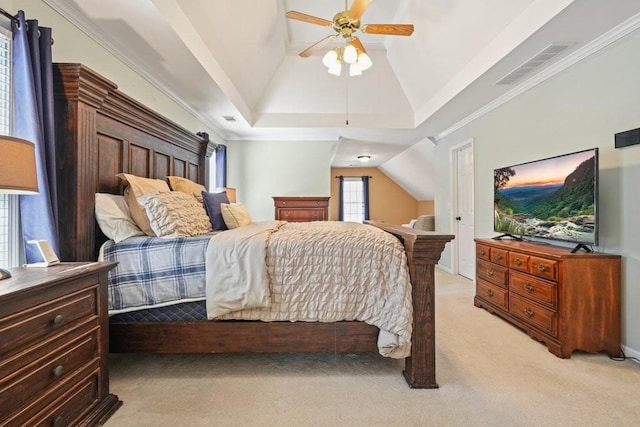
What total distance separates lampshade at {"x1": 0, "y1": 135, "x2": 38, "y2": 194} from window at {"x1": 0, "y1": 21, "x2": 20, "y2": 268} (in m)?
0.57

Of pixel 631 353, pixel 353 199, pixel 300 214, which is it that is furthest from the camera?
pixel 353 199

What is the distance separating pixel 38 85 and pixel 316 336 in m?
2.05

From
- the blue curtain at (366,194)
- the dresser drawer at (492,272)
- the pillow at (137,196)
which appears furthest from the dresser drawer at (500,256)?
the blue curtain at (366,194)

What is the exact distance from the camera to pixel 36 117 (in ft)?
5.16

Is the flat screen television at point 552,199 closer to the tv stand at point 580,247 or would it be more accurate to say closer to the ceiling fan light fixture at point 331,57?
the tv stand at point 580,247

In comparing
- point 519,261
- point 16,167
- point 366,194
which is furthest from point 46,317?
point 366,194

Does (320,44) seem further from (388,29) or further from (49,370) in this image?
(49,370)

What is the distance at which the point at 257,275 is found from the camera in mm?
1777

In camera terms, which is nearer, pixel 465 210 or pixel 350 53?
pixel 350 53

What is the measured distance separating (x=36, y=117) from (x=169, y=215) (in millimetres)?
827

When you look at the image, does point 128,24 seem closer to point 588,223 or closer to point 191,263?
point 191,263

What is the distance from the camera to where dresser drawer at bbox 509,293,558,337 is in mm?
2256

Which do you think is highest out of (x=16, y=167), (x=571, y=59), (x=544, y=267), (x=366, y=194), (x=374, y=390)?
(x=571, y=59)

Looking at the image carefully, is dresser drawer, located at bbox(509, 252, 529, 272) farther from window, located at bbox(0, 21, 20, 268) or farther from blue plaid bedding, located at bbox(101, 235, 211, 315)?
window, located at bbox(0, 21, 20, 268)
